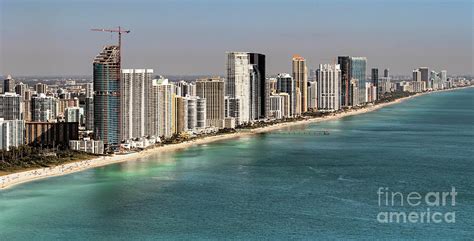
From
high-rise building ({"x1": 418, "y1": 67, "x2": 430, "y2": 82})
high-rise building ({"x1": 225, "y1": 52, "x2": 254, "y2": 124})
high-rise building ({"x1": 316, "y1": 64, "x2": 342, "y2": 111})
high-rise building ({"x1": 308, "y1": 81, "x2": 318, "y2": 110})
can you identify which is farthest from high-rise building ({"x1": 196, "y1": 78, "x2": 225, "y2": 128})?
high-rise building ({"x1": 418, "y1": 67, "x2": 430, "y2": 82})

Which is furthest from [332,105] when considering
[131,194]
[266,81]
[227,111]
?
[131,194]

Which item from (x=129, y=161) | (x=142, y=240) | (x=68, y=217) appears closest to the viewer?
(x=142, y=240)

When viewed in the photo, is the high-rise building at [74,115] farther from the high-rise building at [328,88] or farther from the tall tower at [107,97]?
the high-rise building at [328,88]

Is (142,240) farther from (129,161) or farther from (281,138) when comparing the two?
(281,138)

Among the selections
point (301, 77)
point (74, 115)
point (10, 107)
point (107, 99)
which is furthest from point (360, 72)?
point (107, 99)

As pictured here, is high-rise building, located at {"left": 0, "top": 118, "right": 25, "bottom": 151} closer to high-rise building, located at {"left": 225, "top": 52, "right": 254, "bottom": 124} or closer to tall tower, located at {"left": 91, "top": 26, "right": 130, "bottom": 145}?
tall tower, located at {"left": 91, "top": 26, "right": 130, "bottom": 145}

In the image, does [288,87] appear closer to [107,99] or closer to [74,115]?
[74,115]
